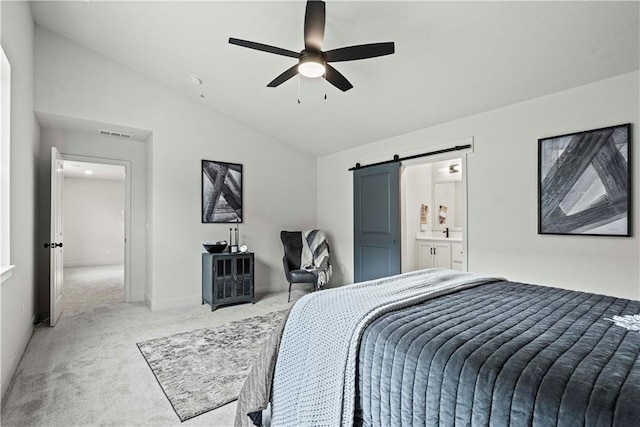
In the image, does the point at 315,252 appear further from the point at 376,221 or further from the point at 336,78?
the point at 336,78

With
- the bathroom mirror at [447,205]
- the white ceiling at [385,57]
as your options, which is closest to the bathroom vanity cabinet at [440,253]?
the bathroom mirror at [447,205]

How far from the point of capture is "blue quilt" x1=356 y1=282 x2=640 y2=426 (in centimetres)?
87

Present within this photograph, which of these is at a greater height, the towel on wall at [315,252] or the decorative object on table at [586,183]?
the decorative object on table at [586,183]

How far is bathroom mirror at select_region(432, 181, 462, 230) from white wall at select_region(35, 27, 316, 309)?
2326 millimetres

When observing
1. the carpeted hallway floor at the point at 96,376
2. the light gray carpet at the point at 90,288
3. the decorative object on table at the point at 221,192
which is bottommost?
the light gray carpet at the point at 90,288

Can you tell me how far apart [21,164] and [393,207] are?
401cm

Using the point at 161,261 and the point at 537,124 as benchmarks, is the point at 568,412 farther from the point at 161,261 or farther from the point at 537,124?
the point at 161,261

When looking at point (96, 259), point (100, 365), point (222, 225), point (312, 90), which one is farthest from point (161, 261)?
point (96, 259)

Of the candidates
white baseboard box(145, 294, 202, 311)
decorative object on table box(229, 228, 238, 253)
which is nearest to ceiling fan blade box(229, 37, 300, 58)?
decorative object on table box(229, 228, 238, 253)

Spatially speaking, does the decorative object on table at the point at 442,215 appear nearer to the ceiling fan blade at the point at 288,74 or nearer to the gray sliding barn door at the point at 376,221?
the gray sliding barn door at the point at 376,221

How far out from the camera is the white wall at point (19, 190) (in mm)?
2309

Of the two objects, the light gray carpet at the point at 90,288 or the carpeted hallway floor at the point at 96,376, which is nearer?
the carpeted hallway floor at the point at 96,376

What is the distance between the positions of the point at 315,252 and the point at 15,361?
349 centimetres

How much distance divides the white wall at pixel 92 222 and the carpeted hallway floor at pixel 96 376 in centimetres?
528
